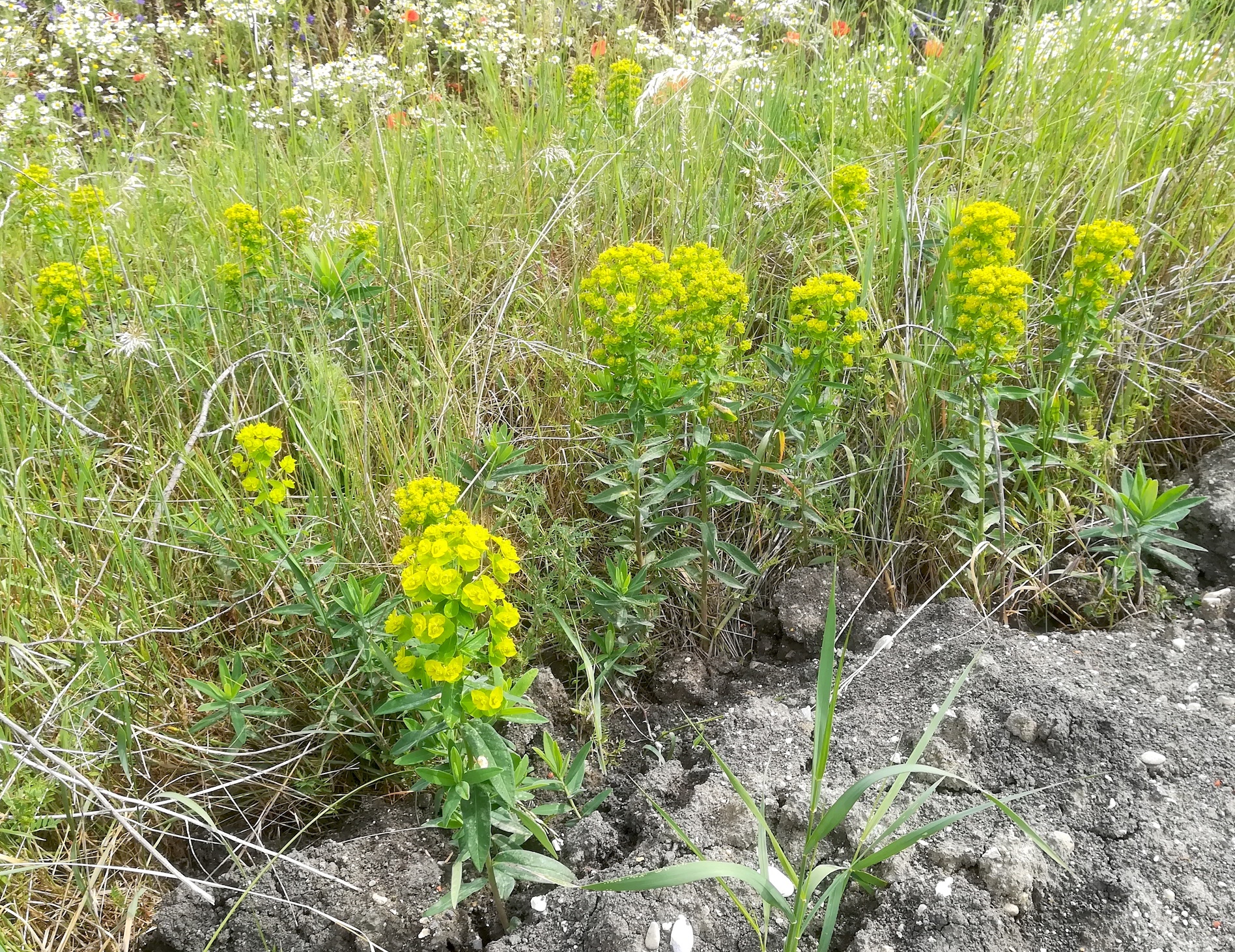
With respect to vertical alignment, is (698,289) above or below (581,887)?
above

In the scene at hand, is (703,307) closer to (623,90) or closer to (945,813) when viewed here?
(945,813)

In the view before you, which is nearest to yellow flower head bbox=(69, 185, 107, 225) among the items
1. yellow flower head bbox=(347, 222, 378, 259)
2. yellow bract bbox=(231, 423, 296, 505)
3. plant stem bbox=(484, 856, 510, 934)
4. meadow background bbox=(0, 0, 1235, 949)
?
meadow background bbox=(0, 0, 1235, 949)

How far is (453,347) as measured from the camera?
2.30m

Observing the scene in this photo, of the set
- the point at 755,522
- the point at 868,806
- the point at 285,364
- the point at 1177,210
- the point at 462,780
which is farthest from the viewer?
the point at 1177,210

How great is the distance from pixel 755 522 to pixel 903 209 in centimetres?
88

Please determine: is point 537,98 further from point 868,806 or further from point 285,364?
point 868,806

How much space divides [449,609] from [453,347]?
1.20 metres

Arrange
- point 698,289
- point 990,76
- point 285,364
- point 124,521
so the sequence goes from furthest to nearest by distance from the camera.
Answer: point 990,76 < point 285,364 < point 124,521 < point 698,289

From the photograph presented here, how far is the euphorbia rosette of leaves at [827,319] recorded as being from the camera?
174cm

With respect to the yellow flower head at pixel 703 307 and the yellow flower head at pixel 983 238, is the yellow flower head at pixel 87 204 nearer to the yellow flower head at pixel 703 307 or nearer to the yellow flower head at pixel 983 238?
the yellow flower head at pixel 703 307

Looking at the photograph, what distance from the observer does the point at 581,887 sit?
1393 mm

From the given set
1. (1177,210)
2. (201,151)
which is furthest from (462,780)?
(201,151)

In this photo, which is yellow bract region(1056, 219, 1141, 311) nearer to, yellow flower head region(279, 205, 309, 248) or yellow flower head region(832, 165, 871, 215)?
yellow flower head region(832, 165, 871, 215)

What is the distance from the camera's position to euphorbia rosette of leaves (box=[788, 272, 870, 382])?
68.5 inches
